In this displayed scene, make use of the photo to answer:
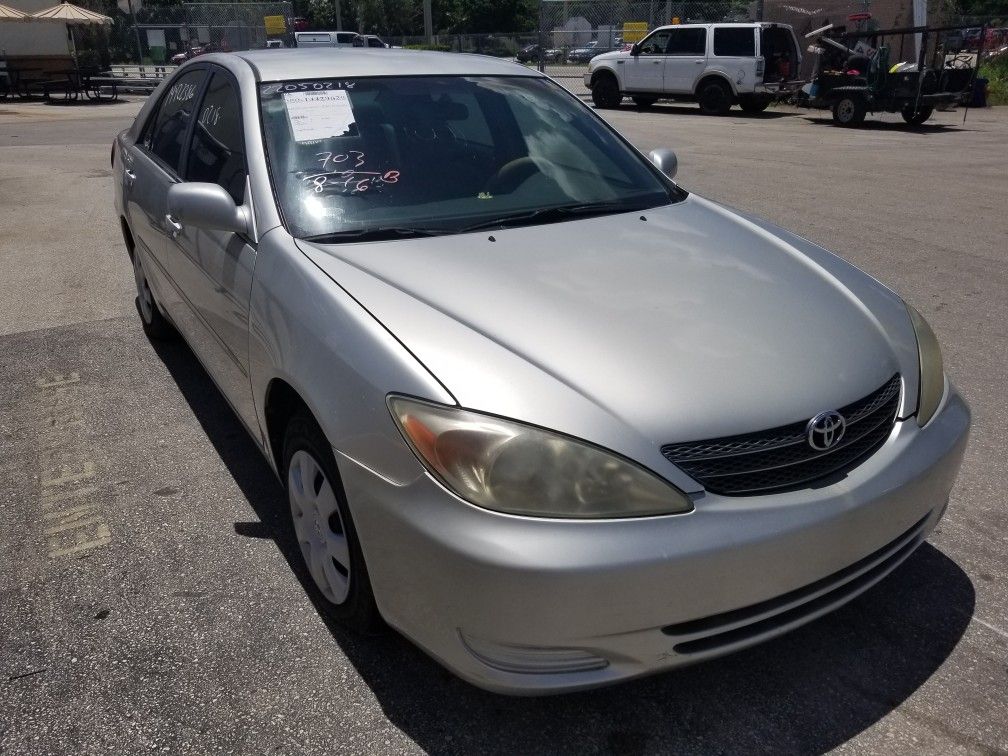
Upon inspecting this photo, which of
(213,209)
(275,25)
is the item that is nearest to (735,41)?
(275,25)

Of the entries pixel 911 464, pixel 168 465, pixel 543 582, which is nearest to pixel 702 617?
pixel 543 582

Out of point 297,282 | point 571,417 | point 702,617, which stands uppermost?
point 297,282

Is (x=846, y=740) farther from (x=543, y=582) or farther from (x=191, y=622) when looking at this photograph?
(x=191, y=622)

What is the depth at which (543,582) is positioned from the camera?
6.44 feet

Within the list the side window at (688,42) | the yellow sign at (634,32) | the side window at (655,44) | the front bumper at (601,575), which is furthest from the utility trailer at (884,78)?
the front bumper at (601,575)

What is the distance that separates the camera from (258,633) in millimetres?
2746

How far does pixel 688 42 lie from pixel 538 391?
20.6 m

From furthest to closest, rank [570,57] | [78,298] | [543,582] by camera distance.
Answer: [570,57], [78,298], [543,582]

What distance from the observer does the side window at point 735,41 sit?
65.1 feet

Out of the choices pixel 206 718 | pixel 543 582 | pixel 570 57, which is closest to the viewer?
pixel 543 582

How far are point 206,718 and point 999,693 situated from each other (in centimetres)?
214

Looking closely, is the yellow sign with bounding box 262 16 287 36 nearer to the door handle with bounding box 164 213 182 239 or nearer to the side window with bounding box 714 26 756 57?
the side window with bounding box 714 26 756 57

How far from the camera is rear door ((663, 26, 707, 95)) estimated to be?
20.6 m

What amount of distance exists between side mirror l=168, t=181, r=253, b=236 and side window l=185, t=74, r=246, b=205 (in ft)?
0.41
